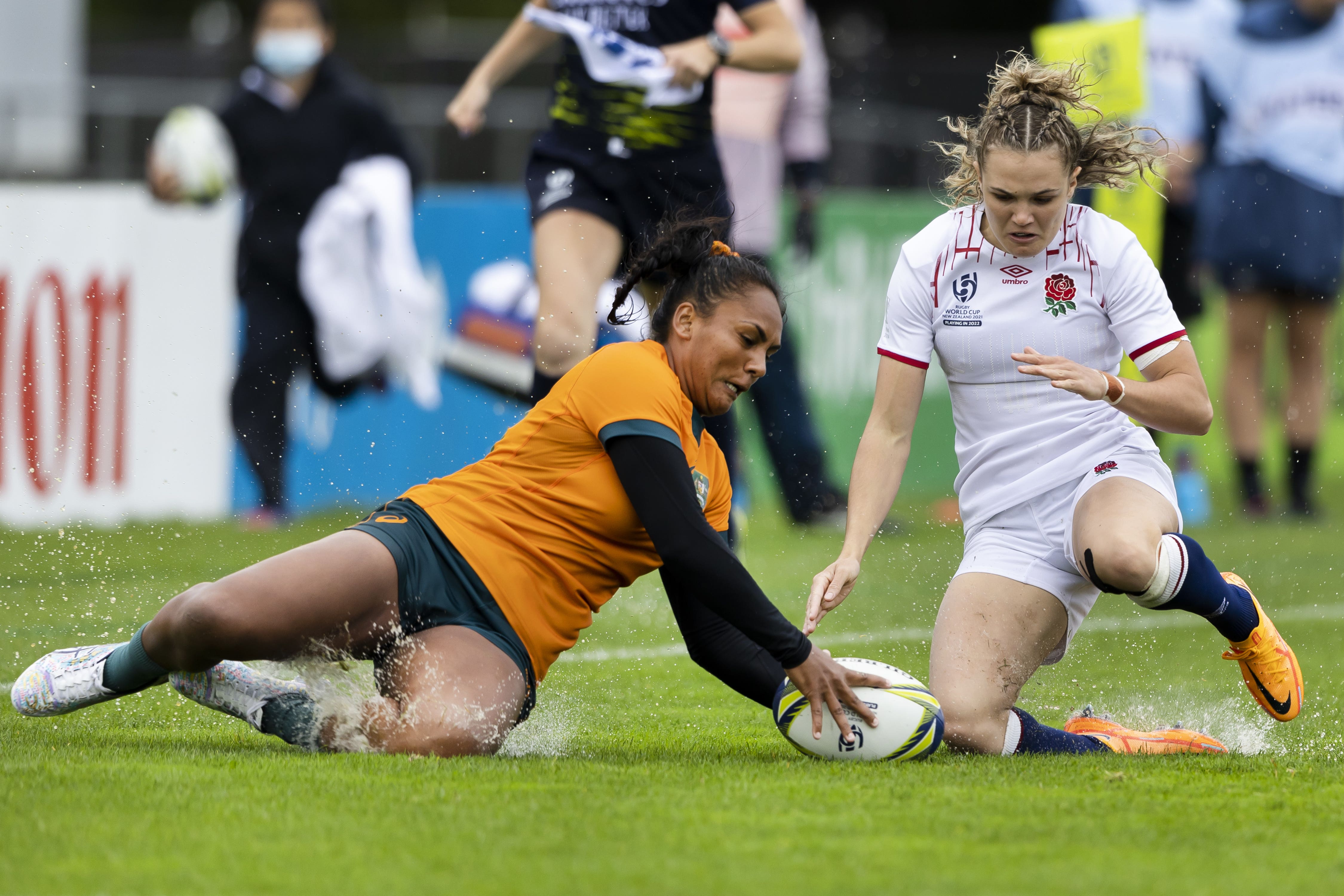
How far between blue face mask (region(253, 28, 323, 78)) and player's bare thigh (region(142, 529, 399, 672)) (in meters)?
6.32

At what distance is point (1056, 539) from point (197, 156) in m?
6.52

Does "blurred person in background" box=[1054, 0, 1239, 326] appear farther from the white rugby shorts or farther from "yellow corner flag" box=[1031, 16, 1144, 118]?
the white rugby shorts

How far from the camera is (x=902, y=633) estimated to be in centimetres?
589

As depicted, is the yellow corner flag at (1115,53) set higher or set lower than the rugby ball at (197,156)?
higher

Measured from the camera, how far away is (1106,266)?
4301 mm

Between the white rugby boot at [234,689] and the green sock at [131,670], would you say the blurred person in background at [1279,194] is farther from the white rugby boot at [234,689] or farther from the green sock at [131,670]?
the green sock at [131,670]

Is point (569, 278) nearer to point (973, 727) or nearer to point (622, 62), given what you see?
point (622, 62)

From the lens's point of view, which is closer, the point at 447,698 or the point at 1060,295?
the point at 447,698

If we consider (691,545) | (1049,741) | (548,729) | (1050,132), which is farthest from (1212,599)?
(548,729)

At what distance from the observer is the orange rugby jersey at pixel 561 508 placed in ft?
12.8

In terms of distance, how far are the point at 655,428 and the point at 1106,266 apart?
1.33 metres

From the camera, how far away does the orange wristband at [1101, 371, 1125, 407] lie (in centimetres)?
387

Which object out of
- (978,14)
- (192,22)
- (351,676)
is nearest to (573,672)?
(351,676)

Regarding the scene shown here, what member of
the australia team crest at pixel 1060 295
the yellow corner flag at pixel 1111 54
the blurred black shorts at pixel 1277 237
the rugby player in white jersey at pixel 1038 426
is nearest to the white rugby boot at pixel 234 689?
the rugby player in white jersey at pixel 1038 426
